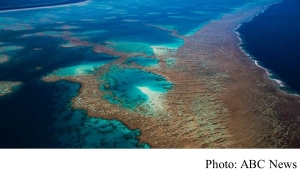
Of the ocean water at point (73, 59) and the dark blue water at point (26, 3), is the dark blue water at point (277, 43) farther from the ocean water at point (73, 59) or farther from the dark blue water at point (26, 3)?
the dark blue water at point (26, 3)

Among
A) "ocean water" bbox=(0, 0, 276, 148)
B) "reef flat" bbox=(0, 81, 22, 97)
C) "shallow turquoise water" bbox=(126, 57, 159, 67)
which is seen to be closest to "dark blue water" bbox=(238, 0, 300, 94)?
"ocean water" bbox=(0, 0, 276, 148)

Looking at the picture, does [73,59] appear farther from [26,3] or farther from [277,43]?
[26,3]

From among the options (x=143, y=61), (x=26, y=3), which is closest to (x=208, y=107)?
(x=143, y=61)

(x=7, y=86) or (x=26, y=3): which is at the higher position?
(x=26, y=3)

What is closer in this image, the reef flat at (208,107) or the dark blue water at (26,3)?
the reef flat at (208,107)

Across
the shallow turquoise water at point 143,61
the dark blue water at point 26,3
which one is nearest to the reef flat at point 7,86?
the shallow turquoise water at point 143,61

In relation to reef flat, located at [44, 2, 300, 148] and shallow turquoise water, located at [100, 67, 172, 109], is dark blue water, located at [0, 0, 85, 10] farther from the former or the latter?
shallow turquoise water, located at [100, 67, 172, 109]
